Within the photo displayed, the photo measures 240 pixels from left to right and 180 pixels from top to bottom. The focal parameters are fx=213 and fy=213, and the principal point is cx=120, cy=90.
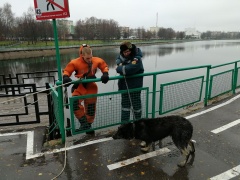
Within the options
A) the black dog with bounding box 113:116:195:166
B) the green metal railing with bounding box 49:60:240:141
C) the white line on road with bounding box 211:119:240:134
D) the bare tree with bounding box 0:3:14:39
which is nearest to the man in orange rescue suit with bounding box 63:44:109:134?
the green metal railing with bounding box 49:60:240:141

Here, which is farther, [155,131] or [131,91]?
[131,91]

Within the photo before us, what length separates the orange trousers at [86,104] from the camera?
4113 mm

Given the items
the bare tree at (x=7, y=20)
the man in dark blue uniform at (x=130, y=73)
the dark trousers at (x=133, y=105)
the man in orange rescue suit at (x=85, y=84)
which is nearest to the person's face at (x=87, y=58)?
the man in orange rescue suit at (x=85, y=84)

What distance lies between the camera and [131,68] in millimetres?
4059

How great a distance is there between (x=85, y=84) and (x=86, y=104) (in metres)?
0.40

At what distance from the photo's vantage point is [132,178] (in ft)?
10.3

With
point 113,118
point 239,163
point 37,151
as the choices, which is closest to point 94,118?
point 113,118

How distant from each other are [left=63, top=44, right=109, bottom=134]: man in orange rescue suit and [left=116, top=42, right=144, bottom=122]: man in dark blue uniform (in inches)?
15.3

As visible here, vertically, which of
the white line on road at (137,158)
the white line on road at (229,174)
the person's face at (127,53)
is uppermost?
the person's face at (127,53)

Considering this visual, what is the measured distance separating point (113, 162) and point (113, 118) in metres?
1.15

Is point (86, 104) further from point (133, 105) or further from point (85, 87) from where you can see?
point (133, 105)

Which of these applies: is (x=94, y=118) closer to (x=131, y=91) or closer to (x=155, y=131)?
(x=131, y=91)

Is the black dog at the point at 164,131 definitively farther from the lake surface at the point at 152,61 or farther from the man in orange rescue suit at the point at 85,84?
the lake surface at the point at 152,61

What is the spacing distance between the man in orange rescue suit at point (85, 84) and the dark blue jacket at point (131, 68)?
34cm
